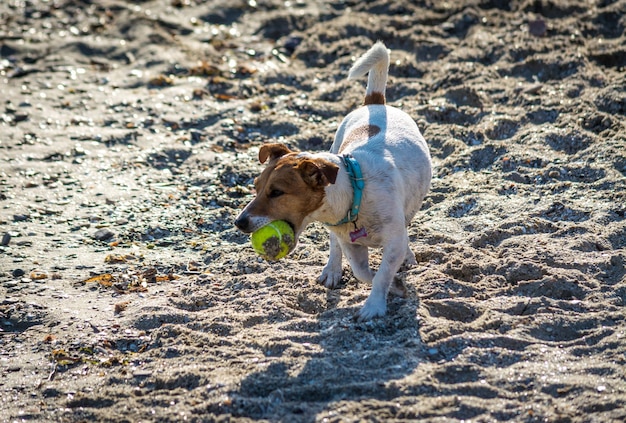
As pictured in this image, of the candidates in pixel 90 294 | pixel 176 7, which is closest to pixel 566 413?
pixel 90 294

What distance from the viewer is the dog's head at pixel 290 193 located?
4.89 m

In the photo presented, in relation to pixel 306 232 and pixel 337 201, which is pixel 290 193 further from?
pixel 306 232

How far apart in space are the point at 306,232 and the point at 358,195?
1696 mm

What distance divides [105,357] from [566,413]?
9.08 ft

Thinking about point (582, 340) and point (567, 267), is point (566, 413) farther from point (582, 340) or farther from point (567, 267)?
point (567, 267)

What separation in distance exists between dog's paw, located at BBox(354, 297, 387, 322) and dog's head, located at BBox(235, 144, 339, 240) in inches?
25.8

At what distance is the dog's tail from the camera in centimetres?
644

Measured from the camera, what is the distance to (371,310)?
16.8ft

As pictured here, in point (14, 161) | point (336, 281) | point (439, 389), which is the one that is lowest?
point (14, 161)

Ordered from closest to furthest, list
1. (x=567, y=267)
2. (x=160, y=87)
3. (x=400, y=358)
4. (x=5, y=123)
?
(x=400, y=358) → (x=567, y=267) → (x=5, y=123) → (x=160, y=87)

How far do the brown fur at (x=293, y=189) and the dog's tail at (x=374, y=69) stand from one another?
170cm

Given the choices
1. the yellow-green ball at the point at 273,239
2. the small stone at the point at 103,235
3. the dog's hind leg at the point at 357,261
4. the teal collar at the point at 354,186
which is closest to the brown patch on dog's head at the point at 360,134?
the teal collar at the point at 354,186

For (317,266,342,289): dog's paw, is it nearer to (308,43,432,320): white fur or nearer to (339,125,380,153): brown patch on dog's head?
(308,43,432,320): white fur

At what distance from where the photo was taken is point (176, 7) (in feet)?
39.1
